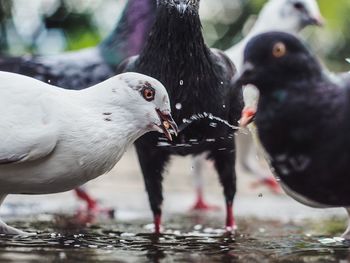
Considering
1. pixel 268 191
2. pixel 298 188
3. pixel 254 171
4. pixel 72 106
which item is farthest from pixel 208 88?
pixel 268 191

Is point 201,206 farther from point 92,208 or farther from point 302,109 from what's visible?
point 302,109

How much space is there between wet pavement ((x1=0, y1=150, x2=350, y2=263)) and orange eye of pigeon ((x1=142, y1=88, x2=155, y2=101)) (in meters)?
0.69

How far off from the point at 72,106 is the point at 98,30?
12.8 m

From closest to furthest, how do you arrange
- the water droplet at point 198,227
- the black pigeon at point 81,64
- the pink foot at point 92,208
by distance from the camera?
the water droplet at point 198,227
the black pigeon at point 81,64
the pink foot at point 92,208

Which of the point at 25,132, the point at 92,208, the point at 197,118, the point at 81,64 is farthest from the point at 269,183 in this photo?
the point at 25,132

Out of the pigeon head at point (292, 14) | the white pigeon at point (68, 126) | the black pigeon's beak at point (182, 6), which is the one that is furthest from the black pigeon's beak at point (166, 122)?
the pigeon head at point (292, 14)

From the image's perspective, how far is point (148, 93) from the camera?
3605 mm

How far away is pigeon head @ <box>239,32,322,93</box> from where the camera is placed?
2.87 meters

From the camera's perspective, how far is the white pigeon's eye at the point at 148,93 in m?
3.60

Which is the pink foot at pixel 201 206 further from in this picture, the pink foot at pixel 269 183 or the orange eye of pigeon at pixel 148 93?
the orange eye of pigeon at pixel 148 93

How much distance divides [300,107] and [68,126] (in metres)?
1.09

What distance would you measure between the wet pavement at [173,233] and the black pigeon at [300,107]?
0.44 m

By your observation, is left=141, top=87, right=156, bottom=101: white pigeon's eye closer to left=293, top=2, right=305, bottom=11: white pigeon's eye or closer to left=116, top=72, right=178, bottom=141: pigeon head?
left=116, top=72, right=178, bottom=141: pigeon head

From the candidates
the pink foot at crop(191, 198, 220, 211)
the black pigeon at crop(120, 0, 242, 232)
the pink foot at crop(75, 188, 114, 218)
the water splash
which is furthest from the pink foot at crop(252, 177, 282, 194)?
the water splash
